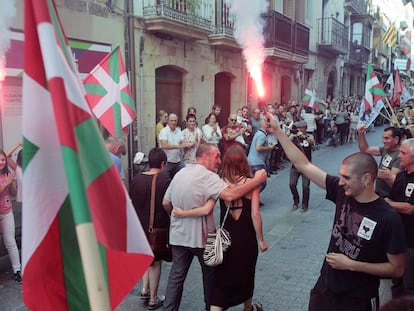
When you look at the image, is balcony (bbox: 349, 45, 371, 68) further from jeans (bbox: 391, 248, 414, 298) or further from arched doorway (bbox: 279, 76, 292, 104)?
jeans (bbox: 391, 248, 414, 298)

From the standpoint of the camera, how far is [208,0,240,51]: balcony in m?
12.1

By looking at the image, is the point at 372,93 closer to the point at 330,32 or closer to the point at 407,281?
the point at 407,281

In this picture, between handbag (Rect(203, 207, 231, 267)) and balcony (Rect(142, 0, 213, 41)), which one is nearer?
handbag (Rect(203, 207, 231, 267))

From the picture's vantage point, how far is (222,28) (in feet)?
40.2

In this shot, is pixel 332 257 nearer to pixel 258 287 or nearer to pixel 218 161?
pixel 218 161

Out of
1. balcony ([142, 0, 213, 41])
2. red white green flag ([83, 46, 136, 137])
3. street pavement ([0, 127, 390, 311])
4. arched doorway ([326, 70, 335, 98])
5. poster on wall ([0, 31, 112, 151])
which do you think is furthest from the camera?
arched doorway ([326, 70, 335, 98])

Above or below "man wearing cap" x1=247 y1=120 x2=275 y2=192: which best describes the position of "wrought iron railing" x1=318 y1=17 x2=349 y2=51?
above

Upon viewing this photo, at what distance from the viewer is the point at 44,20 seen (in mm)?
1625

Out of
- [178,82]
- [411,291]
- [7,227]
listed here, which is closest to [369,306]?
[411,291]

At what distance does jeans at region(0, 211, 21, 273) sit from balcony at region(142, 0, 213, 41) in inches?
246

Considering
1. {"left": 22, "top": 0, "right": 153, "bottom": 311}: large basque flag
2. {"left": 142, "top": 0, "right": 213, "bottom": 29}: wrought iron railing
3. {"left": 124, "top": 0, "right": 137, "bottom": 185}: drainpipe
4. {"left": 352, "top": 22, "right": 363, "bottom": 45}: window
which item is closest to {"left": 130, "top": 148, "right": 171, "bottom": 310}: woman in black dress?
{"left": 22, "top": 0, "right": 153, "bottom": 311}: large basque flag

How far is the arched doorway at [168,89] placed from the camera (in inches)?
427

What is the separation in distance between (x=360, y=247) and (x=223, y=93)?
11.6 meters

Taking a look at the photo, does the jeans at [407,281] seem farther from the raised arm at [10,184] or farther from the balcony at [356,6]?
the balcony at [356,6]
